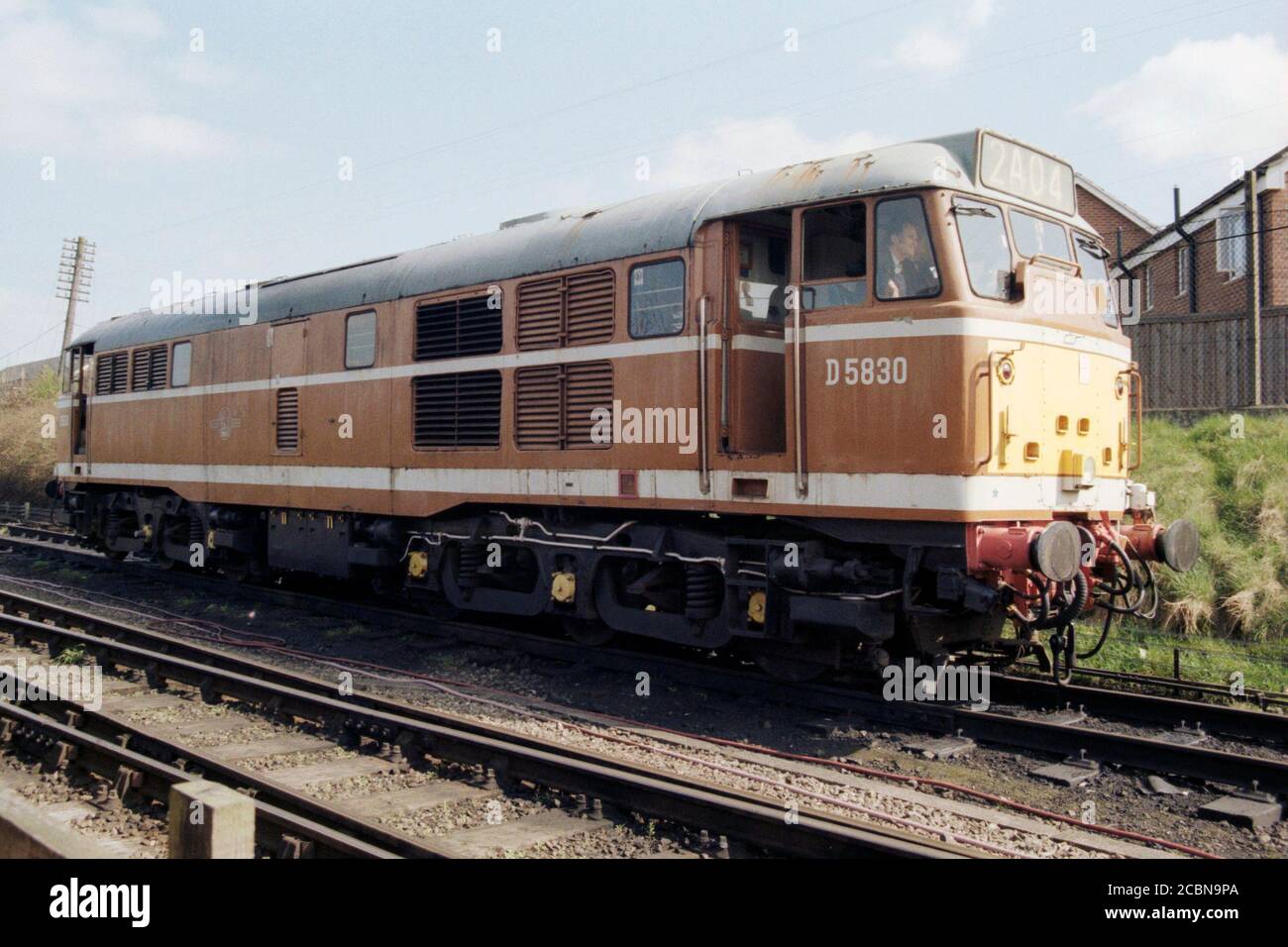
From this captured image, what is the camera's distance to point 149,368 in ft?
55.6

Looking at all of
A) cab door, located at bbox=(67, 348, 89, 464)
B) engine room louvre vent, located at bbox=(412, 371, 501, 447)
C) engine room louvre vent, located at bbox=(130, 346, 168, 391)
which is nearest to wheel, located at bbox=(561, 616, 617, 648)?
engine room louvre vent, located at bbox=(412, 371, 501, 447)

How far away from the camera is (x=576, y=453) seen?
9.98 metres

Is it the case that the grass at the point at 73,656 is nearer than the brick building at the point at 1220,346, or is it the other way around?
the grass at the point at 73,656

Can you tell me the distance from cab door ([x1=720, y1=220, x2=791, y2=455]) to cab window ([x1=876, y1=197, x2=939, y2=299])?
107cm

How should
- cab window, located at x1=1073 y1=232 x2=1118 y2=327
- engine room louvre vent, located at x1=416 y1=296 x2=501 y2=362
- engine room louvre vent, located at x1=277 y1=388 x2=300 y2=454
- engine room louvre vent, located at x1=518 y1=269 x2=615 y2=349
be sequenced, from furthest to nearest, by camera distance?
engine room louvre vent, located at x1=277 y1=388 x2=300 y2=454 → engine room louvre vent, located at x1=416 y1=296 x2=501 y2=362 → engine room louvre vent, located at x1=518 y1=269 x2=615 y2=349 → cab window, located at x1=1073 y1=232 x2=1118 y2=327

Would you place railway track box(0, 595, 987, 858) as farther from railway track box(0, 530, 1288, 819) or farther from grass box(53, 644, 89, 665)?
railway track box(0, 530, 1288, 819)

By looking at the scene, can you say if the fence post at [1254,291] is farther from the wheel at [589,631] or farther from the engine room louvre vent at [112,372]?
the engine room louvre vent at [112,372]

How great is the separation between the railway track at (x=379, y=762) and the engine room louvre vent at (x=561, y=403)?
310cm

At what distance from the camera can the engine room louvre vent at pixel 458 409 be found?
10.9 meters

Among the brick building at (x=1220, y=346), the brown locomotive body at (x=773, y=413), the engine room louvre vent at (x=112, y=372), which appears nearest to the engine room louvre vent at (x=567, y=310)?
the brown locomotive body at (x=773, y=413)

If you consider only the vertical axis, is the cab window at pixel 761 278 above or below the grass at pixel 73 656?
above

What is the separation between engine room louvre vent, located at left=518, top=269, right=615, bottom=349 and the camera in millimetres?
9750
